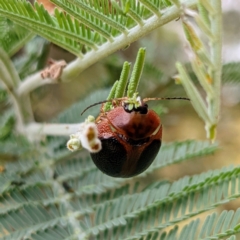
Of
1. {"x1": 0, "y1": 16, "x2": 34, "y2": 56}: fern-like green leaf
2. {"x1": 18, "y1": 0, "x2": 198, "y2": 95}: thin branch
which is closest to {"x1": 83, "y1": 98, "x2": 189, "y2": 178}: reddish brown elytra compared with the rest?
{"x1": 18, "y1": 0, "x2": 198, "y2": 95}: thin branch

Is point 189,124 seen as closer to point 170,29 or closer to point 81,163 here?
point 170,29

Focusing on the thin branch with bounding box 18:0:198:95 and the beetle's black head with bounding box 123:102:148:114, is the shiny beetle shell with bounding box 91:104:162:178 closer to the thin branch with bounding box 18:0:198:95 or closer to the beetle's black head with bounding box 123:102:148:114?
the beetle's black head with bounding box 123:102:148:114

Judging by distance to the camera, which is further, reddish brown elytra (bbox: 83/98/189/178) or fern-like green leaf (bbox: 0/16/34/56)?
fern-like green leaf (bbox: 0/16/34/56)

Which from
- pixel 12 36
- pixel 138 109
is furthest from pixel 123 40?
pixel 12 36

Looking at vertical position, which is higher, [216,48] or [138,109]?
[216,48]

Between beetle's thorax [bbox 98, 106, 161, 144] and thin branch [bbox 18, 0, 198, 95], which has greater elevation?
thin branch [bbox 18, 0, 198, 95]

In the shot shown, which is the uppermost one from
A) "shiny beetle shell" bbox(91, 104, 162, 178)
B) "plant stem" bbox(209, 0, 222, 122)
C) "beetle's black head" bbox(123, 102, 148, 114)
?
"plant stem" bbox(209, 0, 222, 122)

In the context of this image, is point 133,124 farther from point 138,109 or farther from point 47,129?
point 47,129

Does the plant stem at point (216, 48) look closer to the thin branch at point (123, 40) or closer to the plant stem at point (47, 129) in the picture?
the thin branch at point (123, 40)
